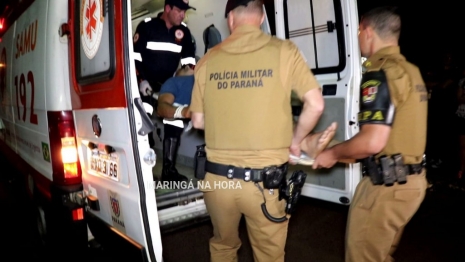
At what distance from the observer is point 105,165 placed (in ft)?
7.00

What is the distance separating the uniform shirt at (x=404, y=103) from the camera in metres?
1.88

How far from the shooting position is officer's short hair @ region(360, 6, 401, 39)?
2029 mm

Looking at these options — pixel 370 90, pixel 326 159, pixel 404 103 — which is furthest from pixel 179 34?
pixel 404 103

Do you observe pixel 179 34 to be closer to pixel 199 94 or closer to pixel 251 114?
pixel 199 94

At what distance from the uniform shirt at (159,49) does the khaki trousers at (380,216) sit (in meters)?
2.58

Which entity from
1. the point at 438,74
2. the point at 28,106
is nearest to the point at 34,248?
the point at 28,106

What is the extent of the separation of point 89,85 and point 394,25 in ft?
5.89

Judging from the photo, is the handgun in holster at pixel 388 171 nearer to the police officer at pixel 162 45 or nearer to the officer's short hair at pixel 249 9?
the officer's short hair at pixel 249 9

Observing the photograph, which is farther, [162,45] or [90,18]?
[162,45]

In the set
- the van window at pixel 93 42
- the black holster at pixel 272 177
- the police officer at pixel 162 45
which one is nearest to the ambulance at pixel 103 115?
the van window at pixel 93 42

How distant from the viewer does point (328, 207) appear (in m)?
4.01

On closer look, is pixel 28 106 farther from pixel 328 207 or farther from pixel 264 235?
pixel 328 207

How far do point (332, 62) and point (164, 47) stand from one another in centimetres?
190

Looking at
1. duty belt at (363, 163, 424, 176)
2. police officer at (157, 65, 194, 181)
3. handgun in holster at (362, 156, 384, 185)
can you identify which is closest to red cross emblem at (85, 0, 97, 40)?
police officer at (157, 65, 194, 181)
